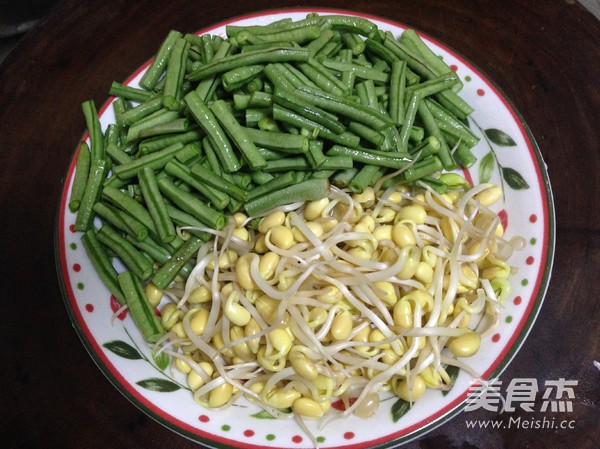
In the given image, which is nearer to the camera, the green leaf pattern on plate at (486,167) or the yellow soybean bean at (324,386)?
the yellow soybean bean at (324,386)

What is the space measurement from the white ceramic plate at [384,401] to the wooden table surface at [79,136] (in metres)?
0.08

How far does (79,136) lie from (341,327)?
1.91m

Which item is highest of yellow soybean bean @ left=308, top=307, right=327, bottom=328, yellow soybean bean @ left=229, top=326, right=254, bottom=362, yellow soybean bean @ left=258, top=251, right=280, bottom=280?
yellow soybean bean @ left=258, top=251, right=280, bottom=280

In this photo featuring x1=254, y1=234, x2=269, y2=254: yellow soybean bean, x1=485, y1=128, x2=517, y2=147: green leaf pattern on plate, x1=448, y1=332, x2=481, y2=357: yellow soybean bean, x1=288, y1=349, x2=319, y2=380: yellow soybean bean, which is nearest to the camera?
x1=288, y1=349, x2=319, y2=380: yellow soybean bean

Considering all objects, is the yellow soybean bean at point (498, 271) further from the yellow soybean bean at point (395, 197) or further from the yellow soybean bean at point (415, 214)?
the yellow soybean bean at point (395, 197)

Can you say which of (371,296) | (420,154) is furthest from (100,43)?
(371,296)

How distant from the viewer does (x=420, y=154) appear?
2.84 meters

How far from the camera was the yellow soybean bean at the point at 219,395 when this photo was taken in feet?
8.45

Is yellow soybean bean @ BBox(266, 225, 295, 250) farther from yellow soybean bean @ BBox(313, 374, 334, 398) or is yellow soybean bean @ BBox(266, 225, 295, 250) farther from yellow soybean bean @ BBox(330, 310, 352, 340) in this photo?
yellow soybean bean @ BBox(313, 374, 334, 398)

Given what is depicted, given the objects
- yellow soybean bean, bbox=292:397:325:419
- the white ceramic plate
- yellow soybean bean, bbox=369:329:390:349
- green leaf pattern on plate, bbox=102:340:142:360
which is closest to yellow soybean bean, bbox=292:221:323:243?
yellow soybean bean, bbox=369:329:390:349

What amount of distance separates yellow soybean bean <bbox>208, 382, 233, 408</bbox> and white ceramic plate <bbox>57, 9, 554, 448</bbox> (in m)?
0.05

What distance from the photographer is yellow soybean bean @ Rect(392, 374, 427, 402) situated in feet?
8.18

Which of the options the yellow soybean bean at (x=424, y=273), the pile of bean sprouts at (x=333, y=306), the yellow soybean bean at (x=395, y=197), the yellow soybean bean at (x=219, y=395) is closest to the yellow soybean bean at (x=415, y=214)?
the pile of bean sprouts at (x=333, y=306)

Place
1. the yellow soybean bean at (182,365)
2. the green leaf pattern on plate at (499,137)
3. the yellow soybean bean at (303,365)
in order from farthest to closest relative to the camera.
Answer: the green leaf pattern on plate at (499,137) < the yellow soybean bean at (182,365) < the yellow soybean bean at (303,365)
